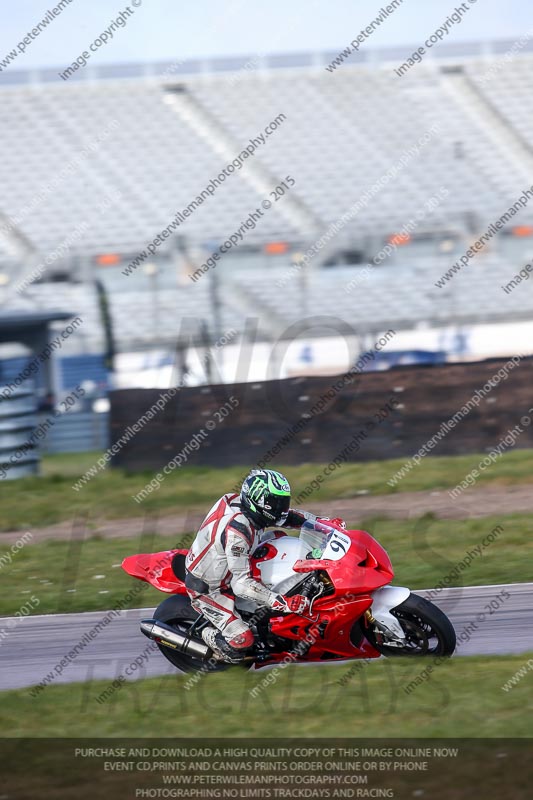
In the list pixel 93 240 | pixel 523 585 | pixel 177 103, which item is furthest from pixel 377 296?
pixel 523 585

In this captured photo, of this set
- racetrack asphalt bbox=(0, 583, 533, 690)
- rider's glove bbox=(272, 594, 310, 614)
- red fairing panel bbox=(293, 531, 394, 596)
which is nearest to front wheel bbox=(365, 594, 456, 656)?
red fairing panel bbox=(293, 531, 394, 596)

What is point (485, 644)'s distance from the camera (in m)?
7.11

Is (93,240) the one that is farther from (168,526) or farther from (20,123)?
(168,526)

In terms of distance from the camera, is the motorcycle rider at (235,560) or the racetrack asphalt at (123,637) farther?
the racetrack asphalt at (123,637)

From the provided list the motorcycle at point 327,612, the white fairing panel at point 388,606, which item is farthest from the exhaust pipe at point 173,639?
the white fairing panel at point 388,606

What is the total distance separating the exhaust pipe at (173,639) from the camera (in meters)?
6.62

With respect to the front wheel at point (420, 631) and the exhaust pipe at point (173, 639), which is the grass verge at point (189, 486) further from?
the front wheel at point (420, 631)

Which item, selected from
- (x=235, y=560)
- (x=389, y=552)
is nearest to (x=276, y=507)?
(x=235, y=560)

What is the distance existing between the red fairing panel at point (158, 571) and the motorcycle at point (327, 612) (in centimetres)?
1

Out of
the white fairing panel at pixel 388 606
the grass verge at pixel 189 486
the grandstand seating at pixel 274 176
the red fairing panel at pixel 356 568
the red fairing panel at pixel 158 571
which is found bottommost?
the grass verge at pixel 189 486

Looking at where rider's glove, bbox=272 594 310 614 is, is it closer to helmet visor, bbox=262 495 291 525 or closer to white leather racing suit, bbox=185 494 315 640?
white leather racing suit, bbox=185 494 315 640

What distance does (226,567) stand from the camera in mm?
6516

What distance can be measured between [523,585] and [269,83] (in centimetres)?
1903

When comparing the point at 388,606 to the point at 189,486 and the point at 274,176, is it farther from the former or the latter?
the point at 274,176
